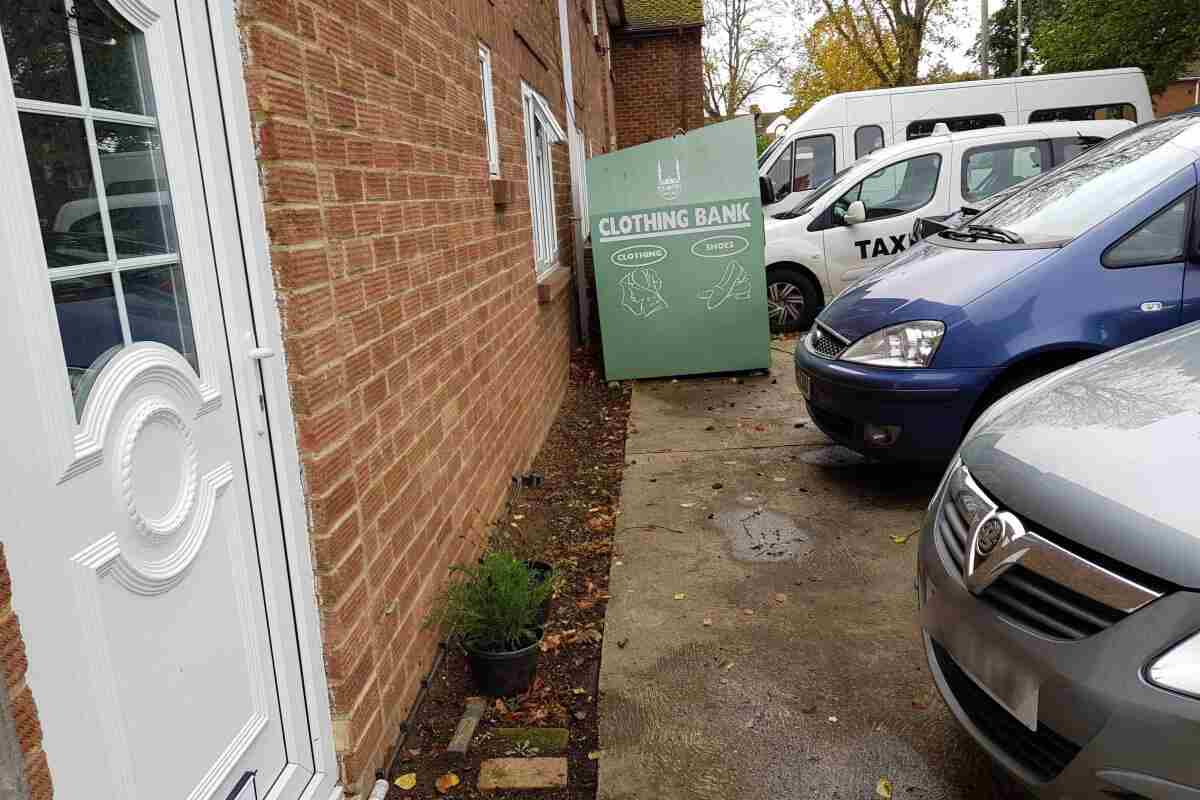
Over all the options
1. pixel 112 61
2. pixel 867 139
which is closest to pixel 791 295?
pixel 867 139

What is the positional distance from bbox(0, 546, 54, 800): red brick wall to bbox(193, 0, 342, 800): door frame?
0.81 metres

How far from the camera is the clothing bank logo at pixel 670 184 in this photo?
7605mm

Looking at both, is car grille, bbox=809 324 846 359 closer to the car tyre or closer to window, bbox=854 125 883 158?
the car tyre

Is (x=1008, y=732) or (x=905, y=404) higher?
(x=905, y=404)

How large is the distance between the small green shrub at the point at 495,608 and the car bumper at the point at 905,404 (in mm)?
2130

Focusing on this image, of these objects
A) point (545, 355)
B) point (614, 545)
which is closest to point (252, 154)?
point (614, 545)

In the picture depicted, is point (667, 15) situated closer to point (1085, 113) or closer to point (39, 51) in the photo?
point (1085, 113)

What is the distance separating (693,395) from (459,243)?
3.76m

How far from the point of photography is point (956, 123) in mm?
13102

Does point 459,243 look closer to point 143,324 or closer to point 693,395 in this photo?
point 143,324

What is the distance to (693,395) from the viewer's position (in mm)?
7605

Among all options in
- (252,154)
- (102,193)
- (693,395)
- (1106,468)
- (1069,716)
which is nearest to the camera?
(102,193)

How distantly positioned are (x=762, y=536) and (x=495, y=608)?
5.97ft

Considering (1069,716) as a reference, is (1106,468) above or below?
above
